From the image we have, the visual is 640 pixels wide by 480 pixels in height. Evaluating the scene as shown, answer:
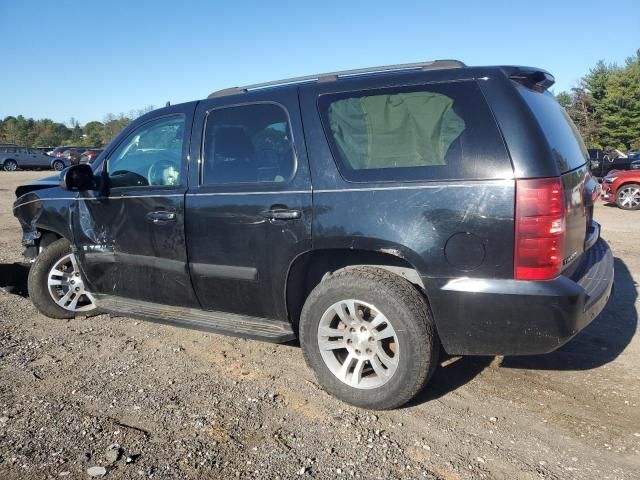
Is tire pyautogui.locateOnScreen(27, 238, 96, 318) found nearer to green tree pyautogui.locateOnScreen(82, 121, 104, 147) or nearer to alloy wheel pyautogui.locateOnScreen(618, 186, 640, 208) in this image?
alloy wheel pyautogui.locateOnScreen(618, 186, 640, 208)

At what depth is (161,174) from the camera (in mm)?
4047

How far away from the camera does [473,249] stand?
283cm

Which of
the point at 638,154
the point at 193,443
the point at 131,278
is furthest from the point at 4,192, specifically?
the point at 638,154

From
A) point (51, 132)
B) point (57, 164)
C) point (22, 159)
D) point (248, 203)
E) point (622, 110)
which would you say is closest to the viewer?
point (248, 203)

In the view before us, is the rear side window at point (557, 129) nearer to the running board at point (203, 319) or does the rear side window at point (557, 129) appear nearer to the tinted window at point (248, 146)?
the tinted window at point (248, 146)

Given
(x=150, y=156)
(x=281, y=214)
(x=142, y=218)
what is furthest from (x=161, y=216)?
(x=281, y=214)

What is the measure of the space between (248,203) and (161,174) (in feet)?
3.17

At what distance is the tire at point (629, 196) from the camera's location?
42.2ft

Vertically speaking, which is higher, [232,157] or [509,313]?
[232,157]

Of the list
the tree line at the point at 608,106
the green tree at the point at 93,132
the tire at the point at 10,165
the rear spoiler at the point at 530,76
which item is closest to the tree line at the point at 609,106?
the tree line at the point at 608,106

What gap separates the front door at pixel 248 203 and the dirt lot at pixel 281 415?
0.60m

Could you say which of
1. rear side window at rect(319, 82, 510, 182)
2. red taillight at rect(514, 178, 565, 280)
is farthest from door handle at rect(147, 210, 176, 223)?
red taillight at rect(514, 178, 565, 280)

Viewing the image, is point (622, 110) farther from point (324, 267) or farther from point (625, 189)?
point (324, 267)

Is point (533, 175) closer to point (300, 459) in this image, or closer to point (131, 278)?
point (300, 459)
